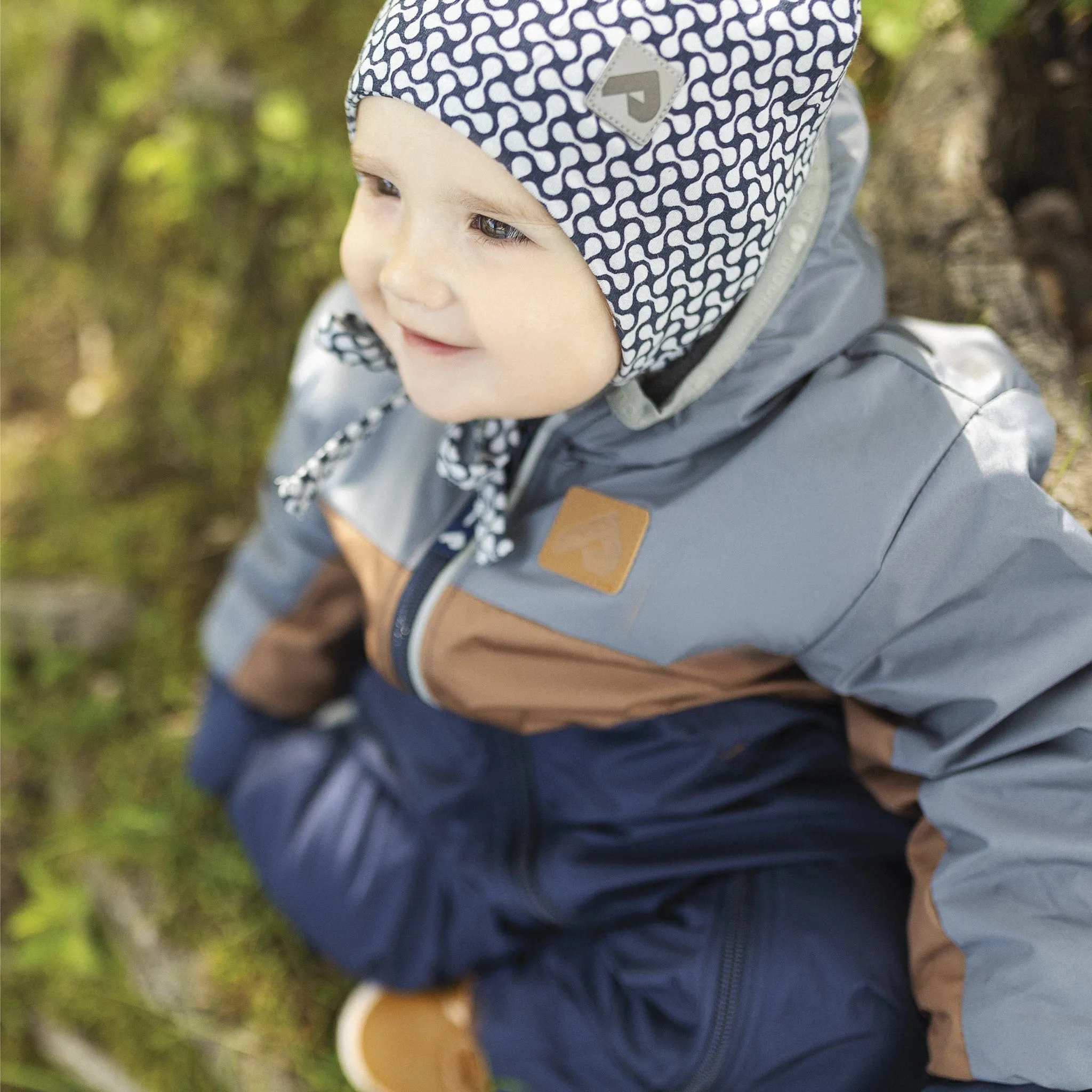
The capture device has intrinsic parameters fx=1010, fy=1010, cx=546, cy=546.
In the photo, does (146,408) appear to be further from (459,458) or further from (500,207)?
(500,207)

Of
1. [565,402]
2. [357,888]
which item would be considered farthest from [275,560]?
[565,402]

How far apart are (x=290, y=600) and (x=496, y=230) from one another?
122cm

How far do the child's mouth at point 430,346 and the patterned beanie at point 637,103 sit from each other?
0.25m

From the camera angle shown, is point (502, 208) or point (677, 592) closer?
point (502, 208)

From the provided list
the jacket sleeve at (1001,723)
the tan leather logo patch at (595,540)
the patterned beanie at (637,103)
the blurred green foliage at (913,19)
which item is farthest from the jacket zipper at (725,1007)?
the blurred green foliage at (913,19)

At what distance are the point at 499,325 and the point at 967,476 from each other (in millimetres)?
723

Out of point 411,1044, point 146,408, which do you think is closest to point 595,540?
point 411,1044

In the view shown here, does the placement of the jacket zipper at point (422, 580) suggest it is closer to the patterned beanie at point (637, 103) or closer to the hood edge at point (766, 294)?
the hood edge at point (766, 294)

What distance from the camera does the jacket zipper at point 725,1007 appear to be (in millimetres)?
1725

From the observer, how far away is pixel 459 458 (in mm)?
1713

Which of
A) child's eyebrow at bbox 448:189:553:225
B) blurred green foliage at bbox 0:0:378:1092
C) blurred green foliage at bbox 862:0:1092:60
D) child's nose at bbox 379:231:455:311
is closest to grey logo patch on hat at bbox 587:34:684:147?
child's eyebrow at bbox 448:189:553:225

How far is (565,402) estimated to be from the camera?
1.48 metres

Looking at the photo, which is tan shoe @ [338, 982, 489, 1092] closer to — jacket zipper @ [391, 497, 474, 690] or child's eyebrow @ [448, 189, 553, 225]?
jacket zipper @ [391, 497, 474, 690]

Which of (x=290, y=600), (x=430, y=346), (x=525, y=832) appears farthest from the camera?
(x=290, y=600)
